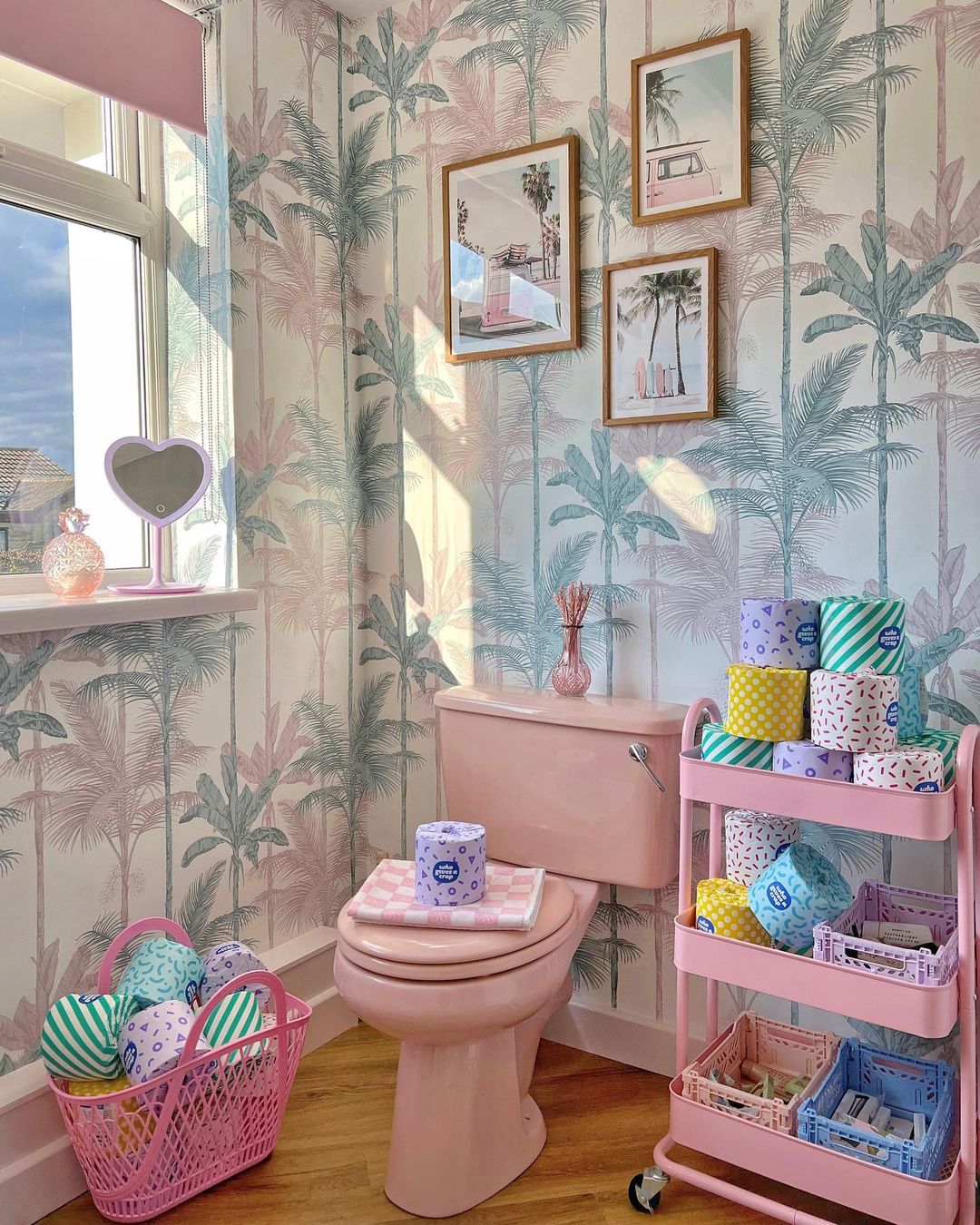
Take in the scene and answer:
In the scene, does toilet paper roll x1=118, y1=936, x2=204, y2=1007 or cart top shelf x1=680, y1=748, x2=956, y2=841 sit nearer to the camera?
cart top shelf x1=680, y1=748, x2=956, y2=841

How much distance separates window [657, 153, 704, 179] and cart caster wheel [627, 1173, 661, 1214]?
1785mm

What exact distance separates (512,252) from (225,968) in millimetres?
1544

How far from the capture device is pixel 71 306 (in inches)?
72.9

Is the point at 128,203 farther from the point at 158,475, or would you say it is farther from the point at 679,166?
the point at 679,166

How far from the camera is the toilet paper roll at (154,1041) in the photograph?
1.52m

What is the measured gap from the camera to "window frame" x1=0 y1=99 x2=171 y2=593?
1.75 m

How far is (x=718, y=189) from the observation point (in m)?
1.79

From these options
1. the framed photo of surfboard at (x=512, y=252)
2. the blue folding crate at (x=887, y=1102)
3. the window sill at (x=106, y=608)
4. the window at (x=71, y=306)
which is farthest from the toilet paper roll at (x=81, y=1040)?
the framed photo of surfboard at (x=512, y=252)

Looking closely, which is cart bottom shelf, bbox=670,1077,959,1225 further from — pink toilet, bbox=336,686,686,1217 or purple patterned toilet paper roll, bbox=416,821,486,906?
purple patterned toilet paper roll, bbox=416,821,486,906

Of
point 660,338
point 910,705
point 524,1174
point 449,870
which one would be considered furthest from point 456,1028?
point 660,338

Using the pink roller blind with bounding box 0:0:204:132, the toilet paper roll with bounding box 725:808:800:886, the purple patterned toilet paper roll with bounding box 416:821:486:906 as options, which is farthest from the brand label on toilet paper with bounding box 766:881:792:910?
the pink roller blind with bounding box 0:0:204:132

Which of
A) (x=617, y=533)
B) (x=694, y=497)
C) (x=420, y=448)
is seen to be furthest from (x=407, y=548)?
(x=694, y=497)

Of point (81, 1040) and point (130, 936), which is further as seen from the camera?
point (130, 936)

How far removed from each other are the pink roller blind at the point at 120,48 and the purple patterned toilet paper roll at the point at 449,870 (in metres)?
1.47
